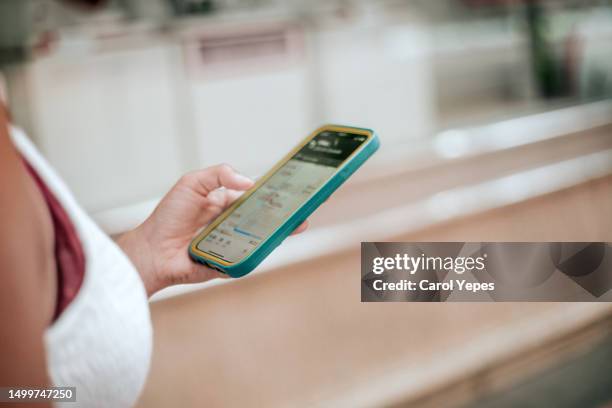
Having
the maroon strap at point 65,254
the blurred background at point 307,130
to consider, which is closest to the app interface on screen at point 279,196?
the maroon strap at point 65,254

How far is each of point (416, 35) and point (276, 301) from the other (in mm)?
891

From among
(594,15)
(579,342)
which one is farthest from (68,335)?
(594,15)

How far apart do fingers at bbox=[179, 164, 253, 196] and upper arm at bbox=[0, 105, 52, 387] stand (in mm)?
294

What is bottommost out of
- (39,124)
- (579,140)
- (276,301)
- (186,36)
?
(276,301)

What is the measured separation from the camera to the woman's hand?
2.15 feet

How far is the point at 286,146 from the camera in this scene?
5.62 ft

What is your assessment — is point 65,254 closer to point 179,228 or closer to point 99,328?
point 99,328

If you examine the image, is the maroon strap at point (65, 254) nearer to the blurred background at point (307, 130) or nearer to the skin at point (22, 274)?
the skin at point (22, 274)

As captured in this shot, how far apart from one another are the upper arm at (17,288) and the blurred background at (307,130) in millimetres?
757

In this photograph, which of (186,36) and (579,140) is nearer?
(186,36)

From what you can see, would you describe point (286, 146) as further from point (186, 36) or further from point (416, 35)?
point (416, 35)

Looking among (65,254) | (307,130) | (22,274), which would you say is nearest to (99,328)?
(65,254)

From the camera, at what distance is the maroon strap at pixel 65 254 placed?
1.59ft

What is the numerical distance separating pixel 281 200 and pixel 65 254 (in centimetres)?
19
